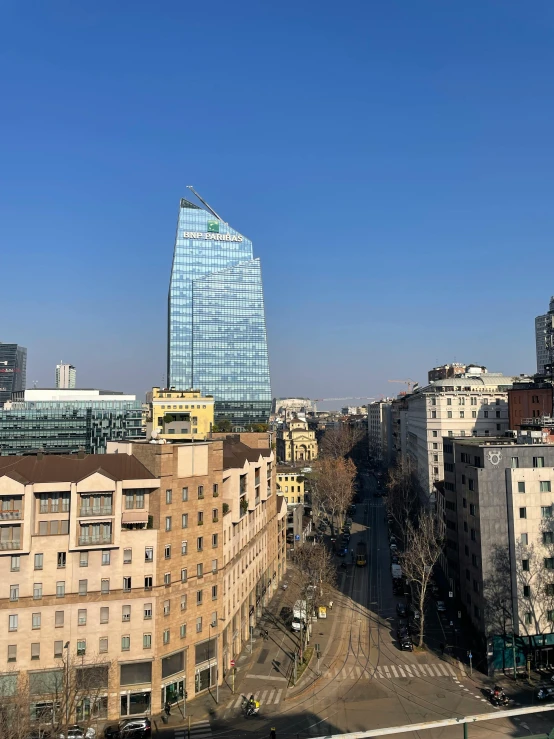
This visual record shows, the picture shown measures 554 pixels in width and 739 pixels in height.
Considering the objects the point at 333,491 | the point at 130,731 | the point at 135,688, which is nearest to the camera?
the point at 130,731

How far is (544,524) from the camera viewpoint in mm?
63750

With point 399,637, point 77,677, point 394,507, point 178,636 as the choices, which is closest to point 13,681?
point 77,677

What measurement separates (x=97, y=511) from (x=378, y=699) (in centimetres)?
3191

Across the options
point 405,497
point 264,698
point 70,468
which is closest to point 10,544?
point 70,468

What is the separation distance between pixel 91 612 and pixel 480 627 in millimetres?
41638

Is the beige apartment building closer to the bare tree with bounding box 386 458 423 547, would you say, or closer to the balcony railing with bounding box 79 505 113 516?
the balcony railing with bounding box 79 505 113 516

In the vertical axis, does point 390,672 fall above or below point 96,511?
below

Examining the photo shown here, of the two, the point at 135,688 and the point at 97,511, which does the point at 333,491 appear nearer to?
the point at 135,688

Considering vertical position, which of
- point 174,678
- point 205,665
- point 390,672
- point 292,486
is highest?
point 292,486

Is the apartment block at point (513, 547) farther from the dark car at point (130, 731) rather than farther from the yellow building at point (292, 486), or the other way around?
the yellow building at point (292, 486)

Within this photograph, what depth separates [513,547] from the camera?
62938 mm

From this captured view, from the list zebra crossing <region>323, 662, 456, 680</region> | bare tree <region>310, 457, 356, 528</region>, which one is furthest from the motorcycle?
bare tree <region>310, 457, 356, 528</region>

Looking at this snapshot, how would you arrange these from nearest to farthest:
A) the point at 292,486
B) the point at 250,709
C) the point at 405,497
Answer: the point at 250,709 → the point at 405,497 → the point at 292,486

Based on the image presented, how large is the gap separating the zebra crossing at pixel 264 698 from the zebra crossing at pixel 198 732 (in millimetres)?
3965
